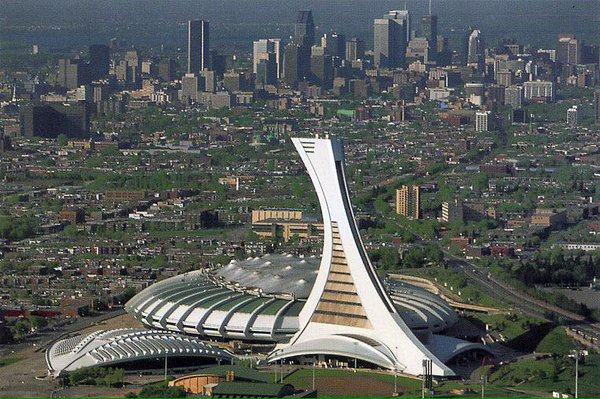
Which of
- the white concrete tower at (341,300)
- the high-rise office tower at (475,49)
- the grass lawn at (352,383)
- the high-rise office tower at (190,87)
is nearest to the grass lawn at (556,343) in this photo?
the white concrete tower at (341,300)

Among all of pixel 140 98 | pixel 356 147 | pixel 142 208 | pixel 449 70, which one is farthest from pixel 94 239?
pixel 449 70

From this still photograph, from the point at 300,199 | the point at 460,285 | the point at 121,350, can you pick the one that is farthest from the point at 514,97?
the point at 121,350

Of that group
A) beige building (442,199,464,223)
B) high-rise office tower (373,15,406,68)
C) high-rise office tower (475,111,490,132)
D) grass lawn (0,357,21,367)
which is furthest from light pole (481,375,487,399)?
high-rise office tower (373,15,406,68)

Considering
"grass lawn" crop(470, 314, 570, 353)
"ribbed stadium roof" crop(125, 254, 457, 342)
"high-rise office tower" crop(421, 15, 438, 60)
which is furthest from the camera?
"high-rise office tower" crop(421, 15, 438, 60)

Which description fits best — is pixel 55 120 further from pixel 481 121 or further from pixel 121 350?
pixel 121 350

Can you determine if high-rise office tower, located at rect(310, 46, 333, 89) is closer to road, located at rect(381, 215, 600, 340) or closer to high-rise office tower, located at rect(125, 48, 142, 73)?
high-rise office tower, located at rect(125, 48, 142, 73)

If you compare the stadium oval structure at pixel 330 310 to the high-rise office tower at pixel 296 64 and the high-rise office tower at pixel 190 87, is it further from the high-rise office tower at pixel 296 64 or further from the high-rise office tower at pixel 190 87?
the high-rise office tower at pixel 296 64
